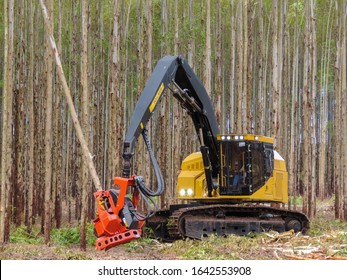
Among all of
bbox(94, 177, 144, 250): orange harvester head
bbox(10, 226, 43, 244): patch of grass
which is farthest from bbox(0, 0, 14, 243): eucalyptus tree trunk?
bbox(94, 177, 144, 250): orange harvester head

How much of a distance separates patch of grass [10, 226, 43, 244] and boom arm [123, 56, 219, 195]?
12.1 ft

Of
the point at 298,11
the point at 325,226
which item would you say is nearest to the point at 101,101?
the point at 298,11

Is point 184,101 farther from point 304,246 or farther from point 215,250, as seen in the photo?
point 304,246

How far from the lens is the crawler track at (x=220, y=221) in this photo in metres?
12.1

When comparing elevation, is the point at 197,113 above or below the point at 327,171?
above

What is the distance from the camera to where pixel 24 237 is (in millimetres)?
13133

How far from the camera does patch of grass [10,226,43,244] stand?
40.7ft

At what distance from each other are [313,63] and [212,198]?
313 inches

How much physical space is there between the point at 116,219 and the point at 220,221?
452cm

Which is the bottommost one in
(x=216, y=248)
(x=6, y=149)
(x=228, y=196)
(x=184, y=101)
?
(x=216, y=248)

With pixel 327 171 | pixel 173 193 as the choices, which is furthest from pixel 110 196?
pixel 327 171

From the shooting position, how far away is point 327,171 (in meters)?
32.5

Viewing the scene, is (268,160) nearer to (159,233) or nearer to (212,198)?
(212,198)

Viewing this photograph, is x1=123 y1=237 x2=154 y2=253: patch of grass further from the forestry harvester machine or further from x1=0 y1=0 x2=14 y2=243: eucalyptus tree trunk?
x1=0 y1=0 x2=14 y2=243: eucalyptus tree trunk
